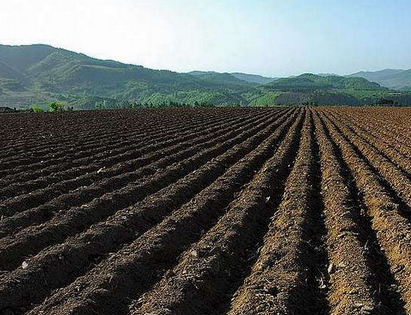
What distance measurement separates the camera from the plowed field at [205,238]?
631cm

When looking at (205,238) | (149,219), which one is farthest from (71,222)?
(205,238)

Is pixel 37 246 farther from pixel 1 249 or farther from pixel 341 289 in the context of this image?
pixel 341 289

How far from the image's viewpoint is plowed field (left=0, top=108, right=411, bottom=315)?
20.7ft

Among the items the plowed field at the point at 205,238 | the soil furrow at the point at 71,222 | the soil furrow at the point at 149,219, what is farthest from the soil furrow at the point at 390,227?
the soil furrow at the point at 71,222

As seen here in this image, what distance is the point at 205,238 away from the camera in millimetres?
8766

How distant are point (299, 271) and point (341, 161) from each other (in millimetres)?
11489

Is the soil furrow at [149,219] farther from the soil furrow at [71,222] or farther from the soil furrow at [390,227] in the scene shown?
the soil furrow at [390,227]

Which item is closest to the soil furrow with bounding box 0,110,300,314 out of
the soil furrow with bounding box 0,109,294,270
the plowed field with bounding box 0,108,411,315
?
the plowed field with bounding box 0,108,411,315

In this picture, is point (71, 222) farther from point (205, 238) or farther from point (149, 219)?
point (205, 238)

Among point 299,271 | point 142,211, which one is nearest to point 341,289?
point 299,271

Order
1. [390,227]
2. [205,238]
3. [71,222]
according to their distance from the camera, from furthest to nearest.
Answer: [71,222] < [390,227] < [205,238]

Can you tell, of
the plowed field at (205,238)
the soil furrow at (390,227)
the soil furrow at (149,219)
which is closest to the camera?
the plowed field at (205,238)

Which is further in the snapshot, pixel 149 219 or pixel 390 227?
pixel 149 219

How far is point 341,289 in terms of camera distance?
6602mm
